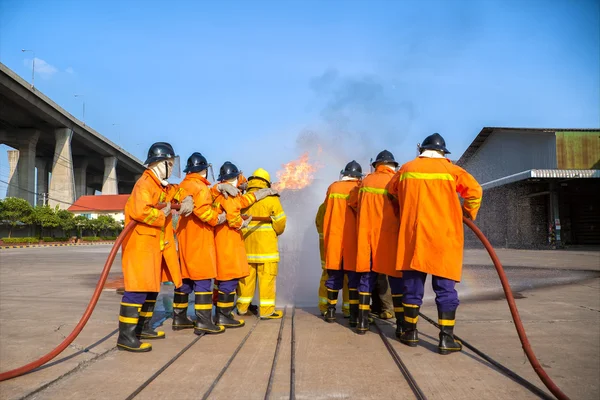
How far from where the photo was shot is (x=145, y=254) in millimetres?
4301

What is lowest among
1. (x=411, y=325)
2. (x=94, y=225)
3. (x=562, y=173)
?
(x=411, y=325)

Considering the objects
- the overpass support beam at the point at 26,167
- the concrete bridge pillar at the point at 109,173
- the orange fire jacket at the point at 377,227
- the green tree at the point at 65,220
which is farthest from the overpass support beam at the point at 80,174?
the orange fire jacket at the point at 377,227

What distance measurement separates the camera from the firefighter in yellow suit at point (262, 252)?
5.84 meters

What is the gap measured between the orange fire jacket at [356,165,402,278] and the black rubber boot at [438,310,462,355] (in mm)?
871

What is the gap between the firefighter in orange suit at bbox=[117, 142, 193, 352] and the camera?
4.23m

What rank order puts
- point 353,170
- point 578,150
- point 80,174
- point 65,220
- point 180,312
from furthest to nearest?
point 80,174, point 65,220, point 578,150, point 353,170, point 180,312

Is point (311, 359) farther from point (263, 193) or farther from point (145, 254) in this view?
point (263, 193)

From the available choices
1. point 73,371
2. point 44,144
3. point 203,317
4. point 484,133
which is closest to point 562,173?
point 484,133

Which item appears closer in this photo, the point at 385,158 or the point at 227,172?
the point at 385,158

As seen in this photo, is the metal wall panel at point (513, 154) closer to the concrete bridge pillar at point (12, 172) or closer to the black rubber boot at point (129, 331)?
the black rubber boot at point (129, 331)

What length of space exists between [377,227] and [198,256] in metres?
2.21

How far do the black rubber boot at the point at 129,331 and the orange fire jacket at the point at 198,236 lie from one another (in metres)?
0.92

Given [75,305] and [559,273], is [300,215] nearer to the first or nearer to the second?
[559,273]

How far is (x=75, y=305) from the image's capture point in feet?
23.1
